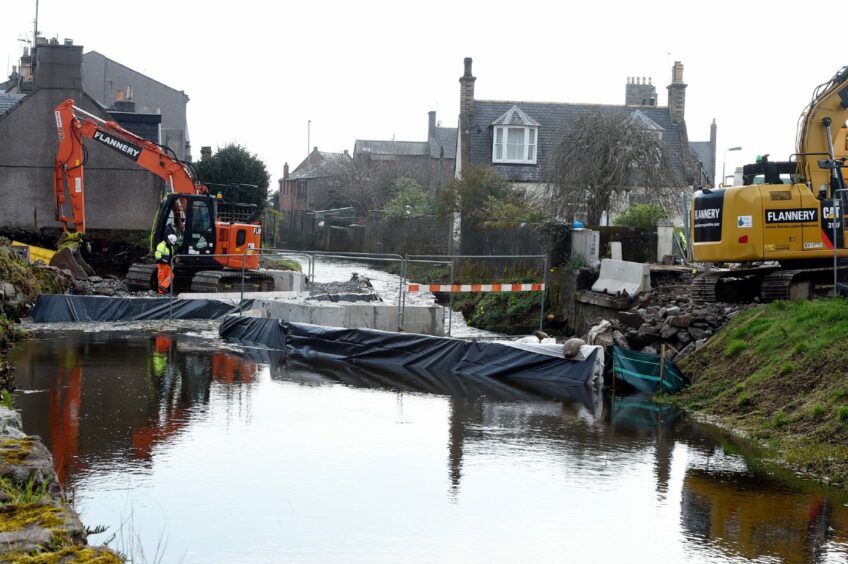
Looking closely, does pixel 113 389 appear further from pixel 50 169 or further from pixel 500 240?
pixel 50 169

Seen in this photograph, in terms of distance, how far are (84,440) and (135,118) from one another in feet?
105

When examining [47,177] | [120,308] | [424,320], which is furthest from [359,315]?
[47,177]

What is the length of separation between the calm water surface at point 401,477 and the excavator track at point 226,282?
10.5 m

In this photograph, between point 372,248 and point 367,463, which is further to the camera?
point 372,248

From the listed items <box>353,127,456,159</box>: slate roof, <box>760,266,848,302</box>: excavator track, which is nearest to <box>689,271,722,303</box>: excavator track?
<box>760,266,848,302</box>: excavator track

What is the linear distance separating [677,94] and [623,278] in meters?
25.4

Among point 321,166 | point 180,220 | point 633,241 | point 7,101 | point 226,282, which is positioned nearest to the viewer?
point 633,241

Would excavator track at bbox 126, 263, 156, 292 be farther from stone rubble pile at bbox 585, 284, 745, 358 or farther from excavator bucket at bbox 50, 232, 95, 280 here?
stone rubble pile at bbox 585, 284, 745, 358

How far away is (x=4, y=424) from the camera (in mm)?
9422

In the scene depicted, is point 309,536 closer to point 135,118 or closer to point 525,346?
point 525,346

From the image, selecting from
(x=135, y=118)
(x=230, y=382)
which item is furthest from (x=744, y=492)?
(x=135, y=118)

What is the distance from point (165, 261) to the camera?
2838cm

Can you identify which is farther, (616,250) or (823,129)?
(616,250)

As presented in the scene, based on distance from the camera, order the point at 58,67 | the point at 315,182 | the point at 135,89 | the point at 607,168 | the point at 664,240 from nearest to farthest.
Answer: the point at 664,240 < the point at 607,168 < the point at 58,67 < the point at 135,89 < the point at 315,182
